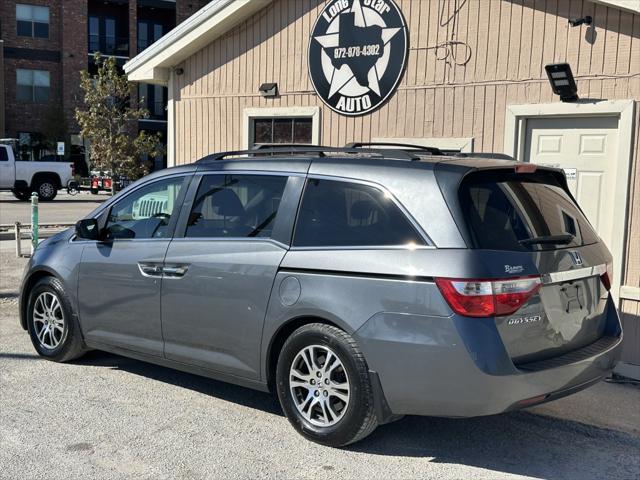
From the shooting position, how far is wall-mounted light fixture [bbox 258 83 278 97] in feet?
29.0

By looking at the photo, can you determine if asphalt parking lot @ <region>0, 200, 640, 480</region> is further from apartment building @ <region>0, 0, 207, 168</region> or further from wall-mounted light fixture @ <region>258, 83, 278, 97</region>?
apartment building @ <region>0, 0, 207, 168</region>

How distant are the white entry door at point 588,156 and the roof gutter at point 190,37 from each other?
402 cm

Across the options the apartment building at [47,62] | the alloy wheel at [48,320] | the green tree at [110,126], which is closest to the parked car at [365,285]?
the alloy wheel at [48,320]

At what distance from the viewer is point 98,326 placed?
17.7 ft

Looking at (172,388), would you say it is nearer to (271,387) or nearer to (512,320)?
(271,387)

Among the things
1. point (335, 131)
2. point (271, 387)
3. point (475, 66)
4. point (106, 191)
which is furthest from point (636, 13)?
point (106, 191)

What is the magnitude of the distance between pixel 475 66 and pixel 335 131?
1.92 metres

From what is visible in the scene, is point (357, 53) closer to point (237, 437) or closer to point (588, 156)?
point (588, 156)

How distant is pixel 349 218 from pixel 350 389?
999 millimetres

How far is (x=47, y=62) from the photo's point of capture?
3566 cm

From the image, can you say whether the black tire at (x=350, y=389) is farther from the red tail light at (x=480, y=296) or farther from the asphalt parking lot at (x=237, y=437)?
the red tail light at (x=480, y=296)

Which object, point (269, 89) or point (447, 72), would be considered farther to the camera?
point (269, 89)

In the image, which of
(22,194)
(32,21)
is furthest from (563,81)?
(32,21)

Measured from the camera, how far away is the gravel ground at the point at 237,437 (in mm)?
3953
